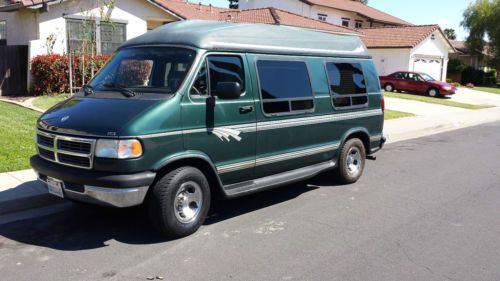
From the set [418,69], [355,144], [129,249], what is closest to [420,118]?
[355,144]

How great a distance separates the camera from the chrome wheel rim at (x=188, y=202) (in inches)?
199

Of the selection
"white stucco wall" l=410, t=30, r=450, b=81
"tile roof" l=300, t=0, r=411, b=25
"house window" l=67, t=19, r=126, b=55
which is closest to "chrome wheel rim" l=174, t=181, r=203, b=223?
"house window" l=67, t=19, r=126, b=55

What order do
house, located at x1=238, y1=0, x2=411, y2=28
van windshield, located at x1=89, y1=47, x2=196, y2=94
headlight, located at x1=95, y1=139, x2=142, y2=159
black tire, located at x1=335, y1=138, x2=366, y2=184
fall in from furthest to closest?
1. house, located at x1=238, y1=0, x2=411, y2=28
2. black tire, located at x1=335, y1=138, x2=366, y2=184
3. van windshield, located at x1=89, y1=47, x2=196, y2=94
4. headlight, located at x1=95, y1=139, x2=142, y2=159

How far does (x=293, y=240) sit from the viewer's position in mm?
5094

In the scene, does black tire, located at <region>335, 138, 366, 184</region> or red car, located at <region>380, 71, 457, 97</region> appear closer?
black tire, located at <region>335, 138, 366, 184</region>

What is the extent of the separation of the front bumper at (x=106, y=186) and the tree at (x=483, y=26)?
1937 inches

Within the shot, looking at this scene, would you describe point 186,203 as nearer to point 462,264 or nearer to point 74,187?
point 74,187

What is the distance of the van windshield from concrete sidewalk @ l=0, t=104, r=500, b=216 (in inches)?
67.1

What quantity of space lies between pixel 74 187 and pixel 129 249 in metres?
0.85

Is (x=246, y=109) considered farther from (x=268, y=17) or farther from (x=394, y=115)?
(x=268, y=17)

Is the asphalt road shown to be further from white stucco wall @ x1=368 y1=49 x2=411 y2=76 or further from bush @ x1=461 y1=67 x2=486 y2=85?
bush @ x1=461 y1=67 x2=486 y2=85

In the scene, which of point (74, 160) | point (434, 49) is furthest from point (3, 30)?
point (434, 49)

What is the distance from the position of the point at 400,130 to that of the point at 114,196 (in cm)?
1113

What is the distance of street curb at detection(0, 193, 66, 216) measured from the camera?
578 centimetres
